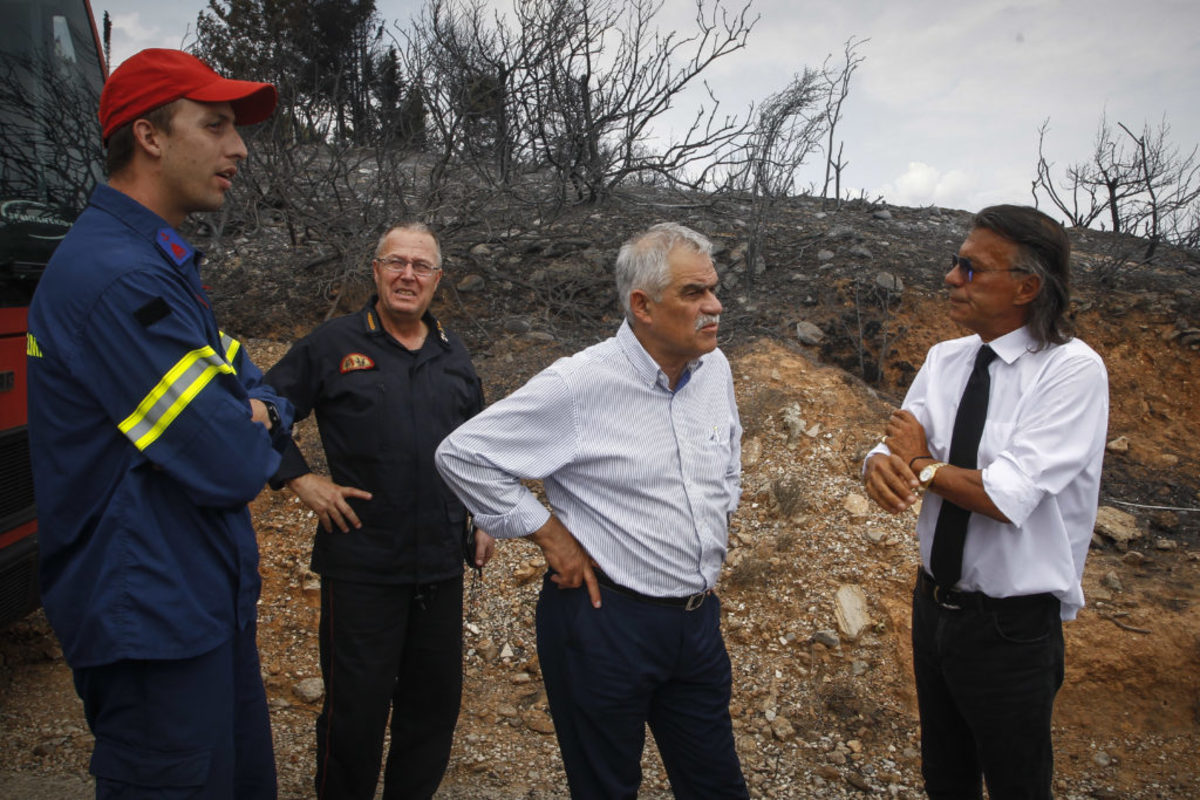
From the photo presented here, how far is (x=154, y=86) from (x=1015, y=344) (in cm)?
230

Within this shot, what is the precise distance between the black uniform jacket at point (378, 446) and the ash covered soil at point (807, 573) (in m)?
1.22

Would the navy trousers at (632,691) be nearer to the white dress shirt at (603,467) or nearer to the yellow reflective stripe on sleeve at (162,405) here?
the white dress shirt at (603,467)

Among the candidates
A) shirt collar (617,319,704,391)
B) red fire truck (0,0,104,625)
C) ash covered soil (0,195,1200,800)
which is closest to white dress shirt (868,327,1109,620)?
shirt collar (617,319,704,391)

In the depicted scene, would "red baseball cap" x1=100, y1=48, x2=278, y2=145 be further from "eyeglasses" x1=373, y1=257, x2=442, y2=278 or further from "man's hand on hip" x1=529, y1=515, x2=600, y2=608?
"man's hand on hip" x1=529, y1=515, x2=600, y2=608

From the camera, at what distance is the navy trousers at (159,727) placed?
1686 mm

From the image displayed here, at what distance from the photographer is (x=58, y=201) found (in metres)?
3.56

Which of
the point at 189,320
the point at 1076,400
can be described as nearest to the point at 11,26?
the point at 189,320

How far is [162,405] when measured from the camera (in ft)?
5.31

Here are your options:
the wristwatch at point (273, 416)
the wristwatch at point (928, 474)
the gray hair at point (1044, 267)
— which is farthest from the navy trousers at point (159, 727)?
the gray hair at point (1044, 267)

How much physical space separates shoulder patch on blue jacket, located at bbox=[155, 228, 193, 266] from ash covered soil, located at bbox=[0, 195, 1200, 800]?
2.39m

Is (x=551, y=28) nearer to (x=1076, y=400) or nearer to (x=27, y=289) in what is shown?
(x=27, y=289)

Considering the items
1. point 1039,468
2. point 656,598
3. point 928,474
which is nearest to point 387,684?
point 656,598

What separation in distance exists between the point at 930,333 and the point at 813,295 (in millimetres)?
1066

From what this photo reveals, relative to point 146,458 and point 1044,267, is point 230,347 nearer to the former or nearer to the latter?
point 146,458
